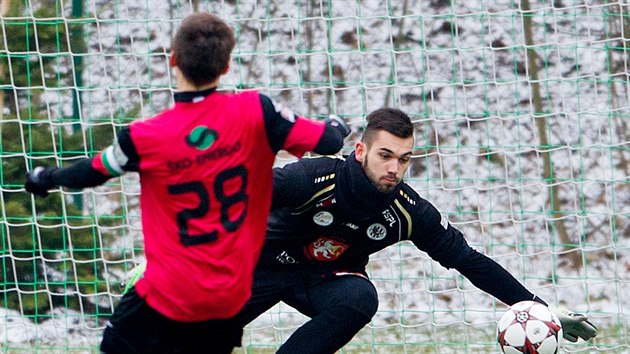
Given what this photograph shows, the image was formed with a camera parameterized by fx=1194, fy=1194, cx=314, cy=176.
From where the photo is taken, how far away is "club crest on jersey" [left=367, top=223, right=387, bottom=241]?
5.16m

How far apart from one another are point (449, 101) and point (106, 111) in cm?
291

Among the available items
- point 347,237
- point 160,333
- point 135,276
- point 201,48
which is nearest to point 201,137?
point 201,48

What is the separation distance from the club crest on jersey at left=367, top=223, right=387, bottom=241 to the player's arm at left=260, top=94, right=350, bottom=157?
1.33m

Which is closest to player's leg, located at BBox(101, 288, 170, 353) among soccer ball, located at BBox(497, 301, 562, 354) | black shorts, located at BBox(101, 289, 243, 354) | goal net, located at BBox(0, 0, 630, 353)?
black shorts, located at BBox(101, 289, 243, 354)

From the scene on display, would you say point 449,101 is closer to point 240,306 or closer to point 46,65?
point 46,65

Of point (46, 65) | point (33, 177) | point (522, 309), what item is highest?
point (46, 65)

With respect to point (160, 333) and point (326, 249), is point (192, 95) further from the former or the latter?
point (326, 249)

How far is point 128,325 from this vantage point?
4000 millimetres

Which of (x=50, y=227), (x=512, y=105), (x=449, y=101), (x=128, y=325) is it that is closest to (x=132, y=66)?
(x=50, y=227)

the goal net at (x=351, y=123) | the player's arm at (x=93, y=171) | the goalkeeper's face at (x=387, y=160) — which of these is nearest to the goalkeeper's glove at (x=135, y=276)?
the player's arm at (x=93, y=171)

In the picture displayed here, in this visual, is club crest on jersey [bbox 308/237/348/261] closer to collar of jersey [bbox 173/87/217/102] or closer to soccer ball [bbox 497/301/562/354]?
soccer ball [bbox 497/301/562/354]

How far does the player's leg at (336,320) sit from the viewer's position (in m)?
5.05

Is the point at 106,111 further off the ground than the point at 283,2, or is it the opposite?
the point at 283,2

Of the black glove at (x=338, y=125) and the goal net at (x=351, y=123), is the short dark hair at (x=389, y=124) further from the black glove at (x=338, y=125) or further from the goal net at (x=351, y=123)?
the goal net at (x=351, y=123)
